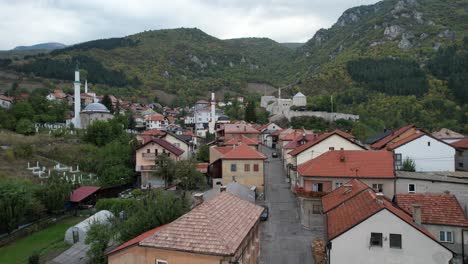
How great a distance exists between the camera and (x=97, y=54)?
163m

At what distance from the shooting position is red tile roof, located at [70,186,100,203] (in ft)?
121

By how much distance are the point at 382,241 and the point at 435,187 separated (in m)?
11.1

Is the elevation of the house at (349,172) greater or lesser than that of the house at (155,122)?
lesser

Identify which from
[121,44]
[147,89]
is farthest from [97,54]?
[147,89]

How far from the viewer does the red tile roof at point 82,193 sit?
37.0m

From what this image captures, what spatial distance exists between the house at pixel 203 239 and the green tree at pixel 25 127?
51.4m

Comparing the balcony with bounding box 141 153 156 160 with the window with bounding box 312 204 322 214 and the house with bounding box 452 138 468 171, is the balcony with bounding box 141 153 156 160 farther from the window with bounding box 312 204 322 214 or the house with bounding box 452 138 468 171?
the house with bounding box 452 138 468 171

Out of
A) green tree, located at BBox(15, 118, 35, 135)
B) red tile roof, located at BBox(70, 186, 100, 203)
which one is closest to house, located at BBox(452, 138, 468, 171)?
red tile roof, located at BBox(70, 186, 100, 203)

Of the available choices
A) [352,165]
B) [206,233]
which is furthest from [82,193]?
[206,233]

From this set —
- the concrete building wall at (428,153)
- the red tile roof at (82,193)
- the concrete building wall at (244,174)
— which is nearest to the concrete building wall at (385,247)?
the concrete building wall at (244,174)

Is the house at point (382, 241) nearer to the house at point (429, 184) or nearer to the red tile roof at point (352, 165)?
the house at point (429, 184)

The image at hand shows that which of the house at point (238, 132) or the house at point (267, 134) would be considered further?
the house at point (267, 134)

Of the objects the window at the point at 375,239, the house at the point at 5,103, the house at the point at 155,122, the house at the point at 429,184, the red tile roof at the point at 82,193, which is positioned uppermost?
the house at the point at 5,103

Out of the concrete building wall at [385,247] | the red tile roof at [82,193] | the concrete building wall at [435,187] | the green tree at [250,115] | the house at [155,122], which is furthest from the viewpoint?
the green tree at [250,115]
